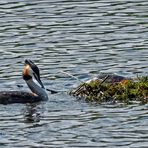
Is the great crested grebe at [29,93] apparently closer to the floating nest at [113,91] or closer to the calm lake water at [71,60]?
the calm lake water at [71,60]

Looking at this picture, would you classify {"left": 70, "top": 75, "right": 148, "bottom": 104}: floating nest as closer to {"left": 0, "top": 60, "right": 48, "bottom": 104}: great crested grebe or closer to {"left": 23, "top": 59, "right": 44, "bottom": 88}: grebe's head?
{"left": 0, "top": 60, "right": 48, "bottom": 104}: great crested grebe

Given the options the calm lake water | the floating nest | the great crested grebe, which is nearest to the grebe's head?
the great crested grebe

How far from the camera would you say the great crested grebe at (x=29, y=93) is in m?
Result: 22.9

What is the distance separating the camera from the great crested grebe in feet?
75.0

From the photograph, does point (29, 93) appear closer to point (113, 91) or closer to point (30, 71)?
point (30, 71)

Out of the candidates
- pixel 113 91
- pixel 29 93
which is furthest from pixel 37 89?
pixel 113 91

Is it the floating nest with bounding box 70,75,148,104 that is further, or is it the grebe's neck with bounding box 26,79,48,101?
the grebe's neck with bounding box 26,79,48,101

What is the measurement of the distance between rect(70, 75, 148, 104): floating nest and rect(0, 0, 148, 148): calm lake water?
1.30 ft

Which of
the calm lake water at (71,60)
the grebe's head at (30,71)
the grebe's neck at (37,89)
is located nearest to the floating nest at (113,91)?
the calm lake water at (71,60)

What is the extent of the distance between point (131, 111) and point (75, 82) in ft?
12.1

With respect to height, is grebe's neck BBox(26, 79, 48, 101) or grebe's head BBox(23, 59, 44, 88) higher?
grebe's head BBox(23, 59, 44, 88)

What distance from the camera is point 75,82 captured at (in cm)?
2462

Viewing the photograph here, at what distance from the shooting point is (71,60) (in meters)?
26.4

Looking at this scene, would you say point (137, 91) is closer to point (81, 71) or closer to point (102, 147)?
point (81, 71)
